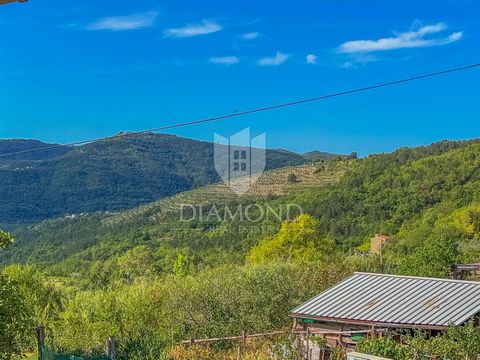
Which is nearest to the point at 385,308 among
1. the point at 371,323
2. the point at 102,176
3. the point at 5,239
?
the point at 371,323

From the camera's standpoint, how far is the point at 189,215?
8075 centimetres

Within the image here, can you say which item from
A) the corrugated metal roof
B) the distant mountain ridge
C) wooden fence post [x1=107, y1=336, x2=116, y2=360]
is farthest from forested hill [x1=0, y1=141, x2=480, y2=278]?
wooden fence post [x1=107, y1=336, x2=116, y2=360]

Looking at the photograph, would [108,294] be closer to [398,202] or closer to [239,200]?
[398,202]

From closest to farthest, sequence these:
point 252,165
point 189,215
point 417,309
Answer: point 417,309 < point 189,215 < point 252,165

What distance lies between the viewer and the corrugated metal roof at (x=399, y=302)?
16172 mm

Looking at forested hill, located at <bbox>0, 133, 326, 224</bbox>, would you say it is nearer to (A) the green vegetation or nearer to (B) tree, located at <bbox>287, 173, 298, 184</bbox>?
(A) the green vegetation

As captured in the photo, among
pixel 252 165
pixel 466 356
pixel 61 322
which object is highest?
pixel 252 165

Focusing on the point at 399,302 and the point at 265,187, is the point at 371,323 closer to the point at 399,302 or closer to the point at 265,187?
the point at 399,302

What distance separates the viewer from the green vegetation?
23.0 metres

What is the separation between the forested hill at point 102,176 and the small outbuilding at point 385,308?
75030 millimetres

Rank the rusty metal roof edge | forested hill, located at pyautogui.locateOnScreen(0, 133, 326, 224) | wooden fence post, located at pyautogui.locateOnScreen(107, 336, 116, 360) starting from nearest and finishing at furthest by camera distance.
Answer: wooden fence post, located at pyautogui.locateOnScreen(107, 336, 116, 360) < the rusty metal roof edge < forested hill, located at pyautogui.locateOnScreen(0, 133, 326, 224)

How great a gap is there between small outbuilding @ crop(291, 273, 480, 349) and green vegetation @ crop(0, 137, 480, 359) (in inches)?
37.5

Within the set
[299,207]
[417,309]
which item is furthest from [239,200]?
[417,309]

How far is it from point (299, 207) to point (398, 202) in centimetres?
1085
